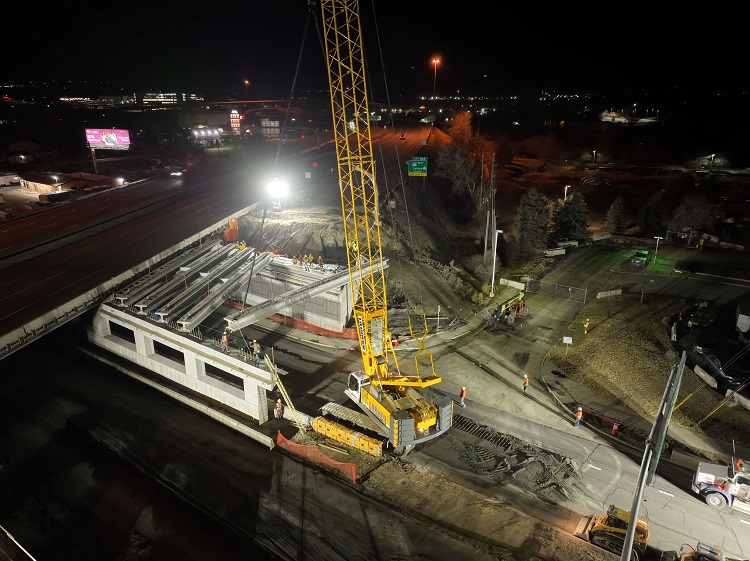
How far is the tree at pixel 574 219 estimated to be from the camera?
2010 inches

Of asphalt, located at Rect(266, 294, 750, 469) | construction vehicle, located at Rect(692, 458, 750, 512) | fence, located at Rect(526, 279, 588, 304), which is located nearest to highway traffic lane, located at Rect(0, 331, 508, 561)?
asphalt, located at Rect(266, 294, 750, 469)

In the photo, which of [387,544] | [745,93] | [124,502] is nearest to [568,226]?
[387,544]

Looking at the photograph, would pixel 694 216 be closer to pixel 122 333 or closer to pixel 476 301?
pixel 476 301

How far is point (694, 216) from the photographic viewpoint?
51.4 metres

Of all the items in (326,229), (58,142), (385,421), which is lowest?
(385,421)

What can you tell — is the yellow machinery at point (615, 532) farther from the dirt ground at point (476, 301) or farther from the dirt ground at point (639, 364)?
the dirt ground at point (476, 301)

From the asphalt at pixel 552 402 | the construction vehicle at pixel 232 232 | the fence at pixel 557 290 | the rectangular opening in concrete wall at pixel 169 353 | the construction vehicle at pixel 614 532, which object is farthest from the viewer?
the construction vehicle at pixel 232 232

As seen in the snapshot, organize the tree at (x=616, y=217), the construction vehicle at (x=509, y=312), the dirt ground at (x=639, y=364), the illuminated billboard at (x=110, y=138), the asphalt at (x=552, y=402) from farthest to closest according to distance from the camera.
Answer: the illuminated billboard at (x=110, y=138)
the tree at (x=616, y=217)
the construction vehicle at (x=509, y=312)
the dirt ground at (x=639, y=364)
the asphalt at (x=552, y=402)

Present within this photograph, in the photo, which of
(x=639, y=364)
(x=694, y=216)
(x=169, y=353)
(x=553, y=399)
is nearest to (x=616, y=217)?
(x=694, y=216)

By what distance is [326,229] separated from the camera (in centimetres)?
4278

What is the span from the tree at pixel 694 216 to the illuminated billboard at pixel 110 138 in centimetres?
6820

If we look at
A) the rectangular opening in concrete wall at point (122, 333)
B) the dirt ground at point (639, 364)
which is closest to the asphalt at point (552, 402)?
the dirt ground at point (639, 364)

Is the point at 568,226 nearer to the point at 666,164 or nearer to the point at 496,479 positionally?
the point at 496,479

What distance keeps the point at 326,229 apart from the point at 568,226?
27.3 metres
